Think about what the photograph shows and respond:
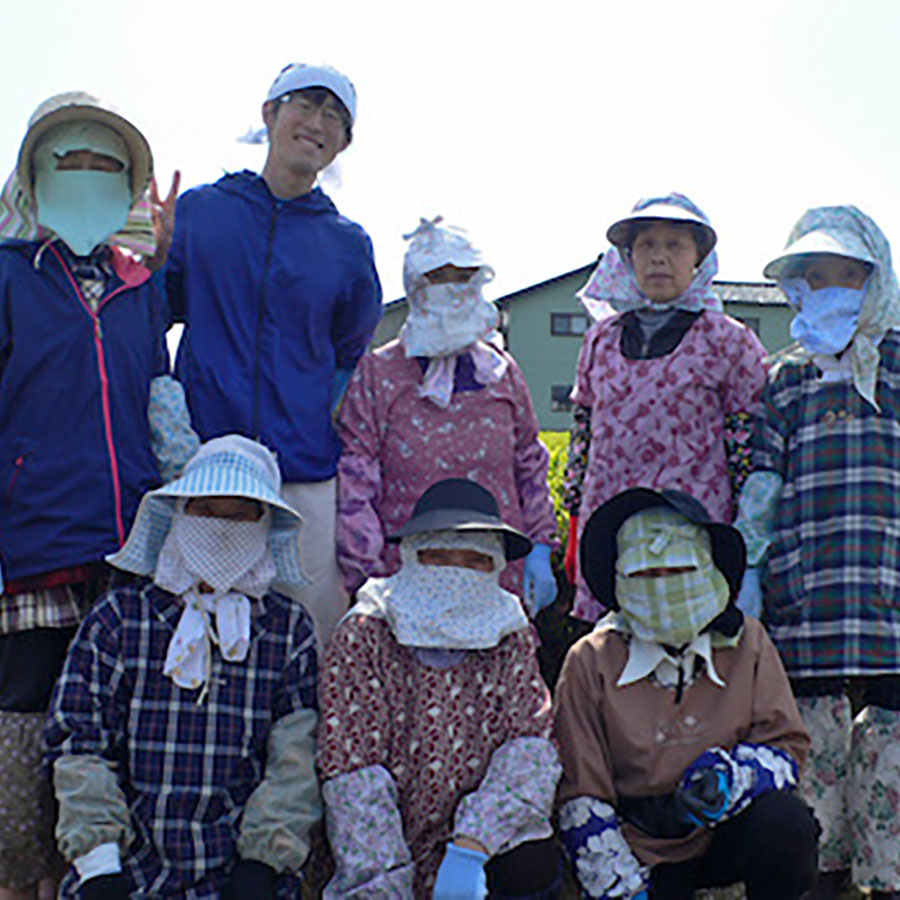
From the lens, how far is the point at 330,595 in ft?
13.2

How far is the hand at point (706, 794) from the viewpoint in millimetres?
3125

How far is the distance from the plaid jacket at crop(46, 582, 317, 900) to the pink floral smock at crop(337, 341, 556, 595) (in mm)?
670

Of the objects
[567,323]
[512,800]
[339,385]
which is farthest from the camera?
[567,323]

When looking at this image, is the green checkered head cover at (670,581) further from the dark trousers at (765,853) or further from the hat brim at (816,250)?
the hat brim at (816,250)

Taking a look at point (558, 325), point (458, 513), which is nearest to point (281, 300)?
point (458, 513)

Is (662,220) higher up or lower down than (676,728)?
higher up

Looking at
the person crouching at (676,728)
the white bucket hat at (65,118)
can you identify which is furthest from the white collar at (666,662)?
the white bucket hat at (65,118)

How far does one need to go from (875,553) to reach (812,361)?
0.71m

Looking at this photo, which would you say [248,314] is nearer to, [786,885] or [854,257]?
[854,257]

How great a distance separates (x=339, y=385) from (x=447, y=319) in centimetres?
49

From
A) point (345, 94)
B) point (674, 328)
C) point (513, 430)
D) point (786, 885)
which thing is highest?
point (345, 94)

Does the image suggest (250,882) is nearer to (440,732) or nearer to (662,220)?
(440,732)

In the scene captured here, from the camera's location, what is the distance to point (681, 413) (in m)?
3.96

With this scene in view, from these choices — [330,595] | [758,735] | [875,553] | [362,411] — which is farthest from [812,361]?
[330,595]
